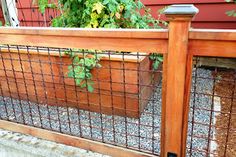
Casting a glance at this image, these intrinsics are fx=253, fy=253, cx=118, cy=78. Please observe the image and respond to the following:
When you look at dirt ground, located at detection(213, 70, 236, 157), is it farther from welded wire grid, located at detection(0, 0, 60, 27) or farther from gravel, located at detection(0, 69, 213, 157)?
welded wire grid, located at detection(0, 0, 60, 27)

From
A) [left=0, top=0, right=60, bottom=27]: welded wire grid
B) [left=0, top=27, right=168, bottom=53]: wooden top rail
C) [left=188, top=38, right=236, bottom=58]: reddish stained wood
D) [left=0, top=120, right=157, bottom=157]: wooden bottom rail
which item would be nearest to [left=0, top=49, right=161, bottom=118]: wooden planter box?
[left=0, top=120, right=157, bottom=157]: wooden bottom rail

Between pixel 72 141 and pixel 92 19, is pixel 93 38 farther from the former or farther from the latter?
pixel 92 19

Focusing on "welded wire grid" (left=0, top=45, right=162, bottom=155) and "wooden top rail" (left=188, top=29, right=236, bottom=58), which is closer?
"wooden top rail" (left=188, top=29, right=236, bottom=58)

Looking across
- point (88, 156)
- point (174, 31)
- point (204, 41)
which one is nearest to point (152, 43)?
point (174, 31)

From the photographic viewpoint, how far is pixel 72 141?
75.7 inches

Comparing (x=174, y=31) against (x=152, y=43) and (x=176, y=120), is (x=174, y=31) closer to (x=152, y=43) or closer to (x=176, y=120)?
(x=152, y=43)

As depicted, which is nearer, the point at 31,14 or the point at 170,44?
the point at 170,44

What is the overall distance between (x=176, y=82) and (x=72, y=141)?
100cm

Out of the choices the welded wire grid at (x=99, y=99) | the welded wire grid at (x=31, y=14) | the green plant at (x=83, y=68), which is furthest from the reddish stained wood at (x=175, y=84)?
the welded wire grid at (x=31, y=14)

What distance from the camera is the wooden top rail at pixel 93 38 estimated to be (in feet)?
4.30

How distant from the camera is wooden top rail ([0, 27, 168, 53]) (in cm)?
131

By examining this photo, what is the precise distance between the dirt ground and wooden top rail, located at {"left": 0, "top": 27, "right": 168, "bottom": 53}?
1.45 feet

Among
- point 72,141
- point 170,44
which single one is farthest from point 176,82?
point 72,141

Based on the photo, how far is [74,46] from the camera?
59.6 inches
